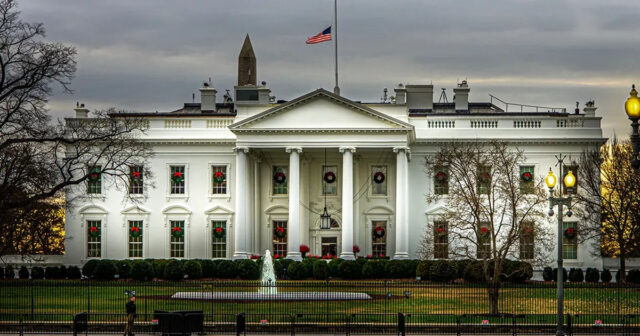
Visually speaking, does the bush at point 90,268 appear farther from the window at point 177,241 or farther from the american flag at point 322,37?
the american flag at point 322,37

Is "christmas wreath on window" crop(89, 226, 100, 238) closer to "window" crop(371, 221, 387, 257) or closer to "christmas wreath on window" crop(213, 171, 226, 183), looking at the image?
"christmas wreath on window" crop(213, 171, 226, 183)

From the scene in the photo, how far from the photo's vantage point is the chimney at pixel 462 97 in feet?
254

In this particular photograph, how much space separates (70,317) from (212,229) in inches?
1279

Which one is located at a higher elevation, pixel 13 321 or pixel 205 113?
Answer: pixel 205 113

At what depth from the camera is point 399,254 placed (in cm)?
6488

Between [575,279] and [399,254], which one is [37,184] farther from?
[575,279]

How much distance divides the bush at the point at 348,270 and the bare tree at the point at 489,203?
14.1 feet

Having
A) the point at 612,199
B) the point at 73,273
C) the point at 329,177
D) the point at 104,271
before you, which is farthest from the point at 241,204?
the point at 612,199

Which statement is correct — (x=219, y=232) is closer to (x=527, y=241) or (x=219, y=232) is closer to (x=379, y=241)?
(x=379, y=241)

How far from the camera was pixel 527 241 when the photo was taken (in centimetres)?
6050

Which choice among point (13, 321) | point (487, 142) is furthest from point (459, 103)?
point (13, 321)

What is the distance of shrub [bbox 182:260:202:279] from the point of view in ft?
198

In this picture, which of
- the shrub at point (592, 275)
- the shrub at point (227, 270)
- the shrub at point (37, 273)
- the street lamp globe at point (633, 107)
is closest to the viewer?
the street lamp globe at point (633, 107)

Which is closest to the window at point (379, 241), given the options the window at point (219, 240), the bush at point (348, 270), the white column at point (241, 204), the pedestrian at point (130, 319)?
the bush at point (348, 270)
